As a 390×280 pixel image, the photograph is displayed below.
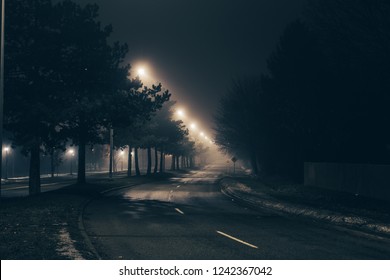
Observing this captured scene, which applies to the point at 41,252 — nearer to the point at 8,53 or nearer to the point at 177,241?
the point at 177,241

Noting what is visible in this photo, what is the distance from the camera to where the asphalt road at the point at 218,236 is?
10.0m

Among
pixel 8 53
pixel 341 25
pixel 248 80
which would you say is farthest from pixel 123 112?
Result: pixel 248 80

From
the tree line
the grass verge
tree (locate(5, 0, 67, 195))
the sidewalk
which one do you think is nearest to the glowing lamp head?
the tree line

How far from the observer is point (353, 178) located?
26.2 m

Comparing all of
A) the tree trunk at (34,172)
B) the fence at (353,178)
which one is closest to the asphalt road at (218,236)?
the fence at (353,178)

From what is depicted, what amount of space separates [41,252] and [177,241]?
3.50 meters

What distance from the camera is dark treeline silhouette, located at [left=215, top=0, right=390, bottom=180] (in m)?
19.9

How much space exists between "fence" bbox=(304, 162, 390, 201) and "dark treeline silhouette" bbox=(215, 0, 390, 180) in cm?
215

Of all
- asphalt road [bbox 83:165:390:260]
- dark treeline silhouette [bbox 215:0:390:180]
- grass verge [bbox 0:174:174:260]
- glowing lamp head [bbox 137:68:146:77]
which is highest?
glowing lamp head [bbox 137:68:146:77]

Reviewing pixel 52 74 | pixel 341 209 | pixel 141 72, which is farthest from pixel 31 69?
pixel 341 209

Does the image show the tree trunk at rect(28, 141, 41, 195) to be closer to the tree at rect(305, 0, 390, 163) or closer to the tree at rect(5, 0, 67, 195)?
the tree at rect(5, 0, 67, 195)

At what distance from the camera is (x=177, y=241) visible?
11656 mm

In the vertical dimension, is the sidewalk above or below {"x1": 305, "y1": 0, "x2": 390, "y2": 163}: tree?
below

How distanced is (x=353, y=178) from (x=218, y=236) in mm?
16109
